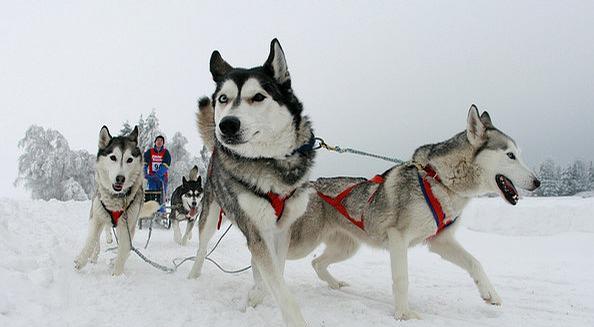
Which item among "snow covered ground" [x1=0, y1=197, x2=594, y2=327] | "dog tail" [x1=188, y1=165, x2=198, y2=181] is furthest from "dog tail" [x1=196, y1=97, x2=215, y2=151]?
"dog tail" [x1=188, y1=165, x2=198, y2=181]

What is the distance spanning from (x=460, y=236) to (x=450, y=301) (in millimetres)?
7808

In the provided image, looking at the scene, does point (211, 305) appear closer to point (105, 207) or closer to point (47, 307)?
point (47, 307)

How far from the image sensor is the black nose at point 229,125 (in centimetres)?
291

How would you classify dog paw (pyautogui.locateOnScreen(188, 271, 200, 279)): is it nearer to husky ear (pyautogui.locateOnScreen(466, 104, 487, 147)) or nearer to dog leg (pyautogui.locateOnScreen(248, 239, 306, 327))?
dog leg (pyautogui.locateOnScreen(248, 239, 306, 327))

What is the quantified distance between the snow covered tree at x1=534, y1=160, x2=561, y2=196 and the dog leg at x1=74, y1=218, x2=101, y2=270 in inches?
1419

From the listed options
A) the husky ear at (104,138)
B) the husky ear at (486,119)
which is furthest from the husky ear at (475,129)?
the husky ear at (104,138)

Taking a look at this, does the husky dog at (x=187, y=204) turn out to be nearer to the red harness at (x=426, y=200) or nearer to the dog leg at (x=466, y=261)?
the red harness at (x=426, y=200)

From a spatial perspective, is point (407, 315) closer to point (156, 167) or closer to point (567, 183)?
point (156, 167)

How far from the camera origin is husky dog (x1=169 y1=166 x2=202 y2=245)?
974 centimetres

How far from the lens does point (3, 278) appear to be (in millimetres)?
3213

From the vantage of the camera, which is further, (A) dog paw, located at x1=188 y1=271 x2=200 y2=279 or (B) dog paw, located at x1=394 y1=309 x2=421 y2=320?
(A) dog paw, located at x1=188 y1=271 x2=200 y2=279

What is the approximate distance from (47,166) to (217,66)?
110ft

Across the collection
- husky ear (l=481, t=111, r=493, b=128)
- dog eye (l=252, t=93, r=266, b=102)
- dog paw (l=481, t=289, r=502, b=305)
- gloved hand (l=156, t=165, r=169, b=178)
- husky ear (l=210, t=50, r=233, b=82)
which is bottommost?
gloved hand (l=156, t=165, r=169, b=178)

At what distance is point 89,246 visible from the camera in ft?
15.0
